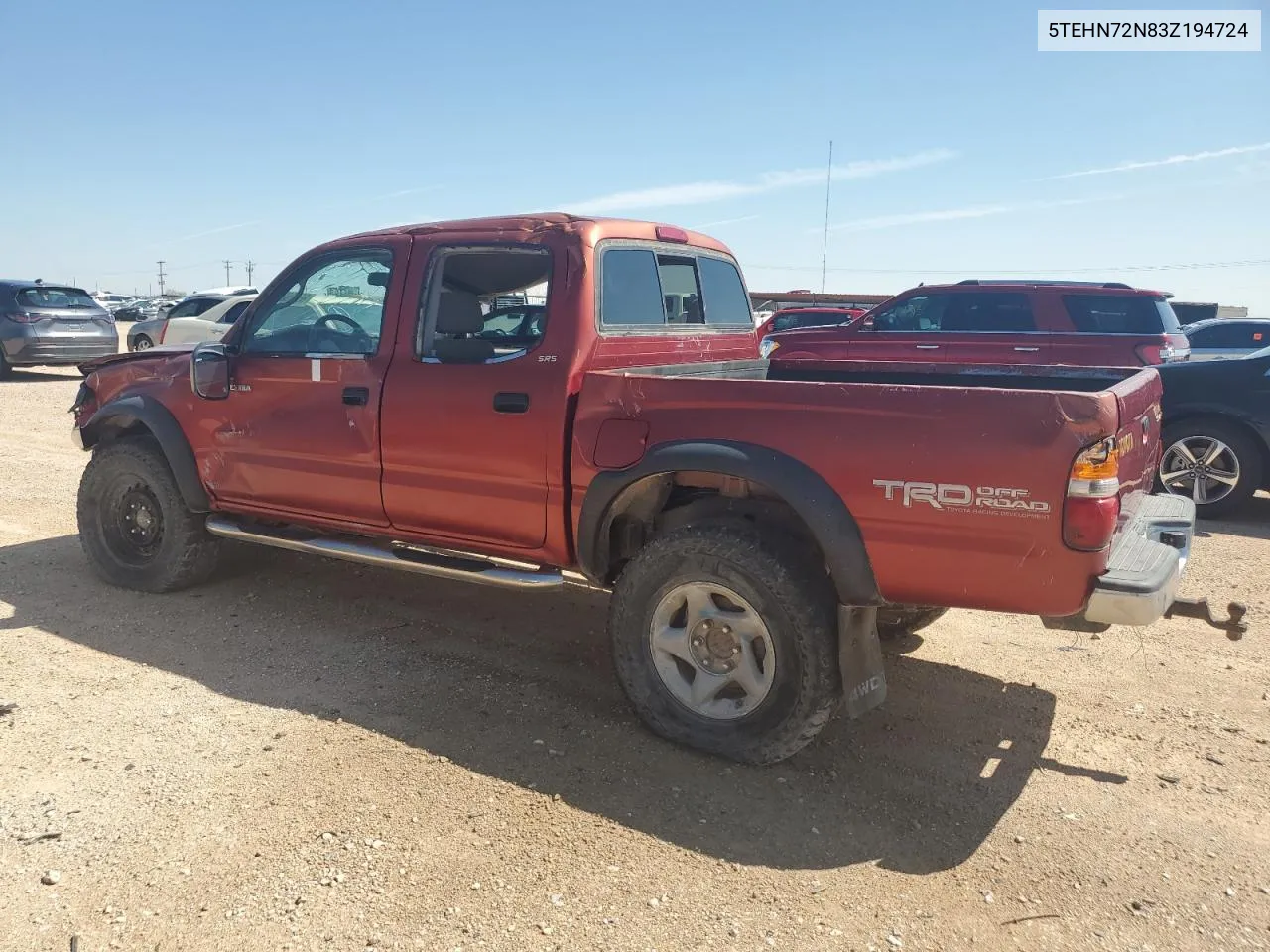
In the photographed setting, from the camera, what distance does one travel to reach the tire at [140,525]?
17.0 feet

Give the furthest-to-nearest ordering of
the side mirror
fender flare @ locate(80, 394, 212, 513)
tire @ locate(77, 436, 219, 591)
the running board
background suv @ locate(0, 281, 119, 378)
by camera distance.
A: background suv @ locate(0, 281, 119, 378) < tire @ locate(77, 436, 219, 591) < fender flare @ locate(80, 394, 212, 513) < the side mirror < the running board

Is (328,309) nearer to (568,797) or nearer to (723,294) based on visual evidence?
(723,294)

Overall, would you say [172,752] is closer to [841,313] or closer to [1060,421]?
[1060,421]

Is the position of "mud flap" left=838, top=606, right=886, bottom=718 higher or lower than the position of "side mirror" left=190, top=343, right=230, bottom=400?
lower

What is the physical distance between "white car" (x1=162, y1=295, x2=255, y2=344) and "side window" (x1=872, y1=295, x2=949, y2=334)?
35.0ft

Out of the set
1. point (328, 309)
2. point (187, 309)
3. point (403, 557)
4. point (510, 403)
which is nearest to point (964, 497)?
point (510, 403)

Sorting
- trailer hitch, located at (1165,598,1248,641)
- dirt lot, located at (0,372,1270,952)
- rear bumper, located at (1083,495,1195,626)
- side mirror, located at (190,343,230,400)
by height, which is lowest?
dirt lot, located at (0,372,1270,952)

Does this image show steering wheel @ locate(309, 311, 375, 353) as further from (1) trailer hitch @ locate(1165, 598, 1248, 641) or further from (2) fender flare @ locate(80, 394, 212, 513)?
(1) trailer hitch @ locate(1165, 598, 1248, 641)

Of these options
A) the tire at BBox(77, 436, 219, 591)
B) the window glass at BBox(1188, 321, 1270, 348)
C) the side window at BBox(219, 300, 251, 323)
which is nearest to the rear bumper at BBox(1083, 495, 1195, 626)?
the tire at BBox(77, 436, 219, 591)

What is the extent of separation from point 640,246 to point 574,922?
293 cm

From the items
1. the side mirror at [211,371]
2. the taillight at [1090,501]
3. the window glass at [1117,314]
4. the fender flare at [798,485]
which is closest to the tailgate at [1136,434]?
the taillight at [1090,501]

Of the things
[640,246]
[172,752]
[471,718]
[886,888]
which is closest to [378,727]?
[471,718]

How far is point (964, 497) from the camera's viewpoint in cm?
295

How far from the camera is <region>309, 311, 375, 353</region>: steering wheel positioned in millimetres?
4449
